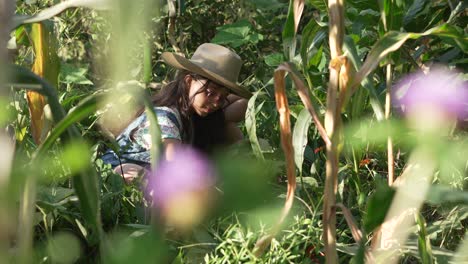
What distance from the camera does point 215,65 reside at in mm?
2127

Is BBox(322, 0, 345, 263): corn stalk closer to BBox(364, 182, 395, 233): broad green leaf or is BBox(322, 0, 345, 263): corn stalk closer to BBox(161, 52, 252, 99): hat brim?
BBox(364, 182, 395, 233): broad green leaf

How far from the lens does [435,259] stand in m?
1.12

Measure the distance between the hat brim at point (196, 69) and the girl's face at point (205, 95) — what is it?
33 mm

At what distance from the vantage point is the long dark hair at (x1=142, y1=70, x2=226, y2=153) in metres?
2.14

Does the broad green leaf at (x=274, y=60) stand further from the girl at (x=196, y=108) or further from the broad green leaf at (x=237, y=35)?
the broad green leaf at (x=237, y=35)

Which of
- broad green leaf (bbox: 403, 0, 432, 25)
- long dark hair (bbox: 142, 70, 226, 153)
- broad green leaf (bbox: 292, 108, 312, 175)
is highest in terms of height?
broad green leaf (bbox: 403, 0, 432, 25)

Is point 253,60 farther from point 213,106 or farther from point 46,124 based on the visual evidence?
point 46,124

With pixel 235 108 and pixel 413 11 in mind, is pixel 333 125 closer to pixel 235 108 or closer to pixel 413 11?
pixel 413 11

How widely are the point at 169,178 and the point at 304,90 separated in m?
0.36

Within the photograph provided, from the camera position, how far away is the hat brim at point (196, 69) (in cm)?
201

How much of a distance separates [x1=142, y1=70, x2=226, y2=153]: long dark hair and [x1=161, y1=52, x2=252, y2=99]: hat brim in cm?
6

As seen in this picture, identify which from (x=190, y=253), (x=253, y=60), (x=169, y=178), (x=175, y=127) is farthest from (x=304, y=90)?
(x=253, y=60)

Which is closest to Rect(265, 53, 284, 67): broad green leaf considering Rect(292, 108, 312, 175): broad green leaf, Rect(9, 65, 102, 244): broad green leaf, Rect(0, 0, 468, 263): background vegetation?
Rect(0, 0, 468, 263): background vegetation

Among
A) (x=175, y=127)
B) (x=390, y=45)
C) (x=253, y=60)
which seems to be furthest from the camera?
(x=253, y=60)
